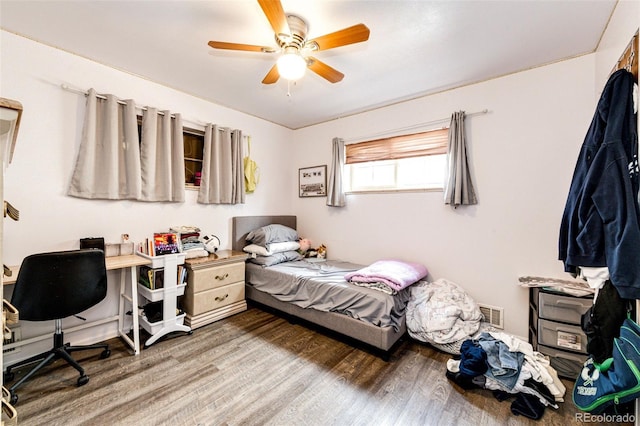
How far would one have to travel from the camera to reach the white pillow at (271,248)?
10.8ft

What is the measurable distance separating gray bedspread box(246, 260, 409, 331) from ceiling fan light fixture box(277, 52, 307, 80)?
1.85 metres

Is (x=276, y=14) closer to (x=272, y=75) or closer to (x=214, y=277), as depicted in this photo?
(x=272, y=75)

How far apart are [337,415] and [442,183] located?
7.86 feet

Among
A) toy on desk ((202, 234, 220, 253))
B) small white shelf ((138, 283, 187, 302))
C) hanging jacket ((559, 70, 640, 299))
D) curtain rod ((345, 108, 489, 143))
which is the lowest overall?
small white shelf ((138, 283, 187, 302))

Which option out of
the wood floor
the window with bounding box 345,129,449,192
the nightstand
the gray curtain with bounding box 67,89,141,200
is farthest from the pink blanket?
the gray curtain with bounding box 67,89,141,200

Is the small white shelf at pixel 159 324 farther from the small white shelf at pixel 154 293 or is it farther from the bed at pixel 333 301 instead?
the bed at pixel 333 301

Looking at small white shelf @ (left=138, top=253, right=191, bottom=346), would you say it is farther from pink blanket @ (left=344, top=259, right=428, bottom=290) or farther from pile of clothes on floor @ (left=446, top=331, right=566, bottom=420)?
pile of clothes on floor @ (left=446, top=331, right=566, bottom=420)

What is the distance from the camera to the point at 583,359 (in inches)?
76.9

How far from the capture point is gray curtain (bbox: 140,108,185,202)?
2.66 metres

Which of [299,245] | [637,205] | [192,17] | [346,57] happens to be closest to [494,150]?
Result: [637,205]

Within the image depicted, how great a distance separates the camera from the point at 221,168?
330 cm

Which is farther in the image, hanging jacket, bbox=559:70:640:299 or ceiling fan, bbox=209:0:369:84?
ceiling fan, bbox=209:0:369:84

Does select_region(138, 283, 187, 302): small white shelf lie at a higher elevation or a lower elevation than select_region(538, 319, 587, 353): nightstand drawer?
higher

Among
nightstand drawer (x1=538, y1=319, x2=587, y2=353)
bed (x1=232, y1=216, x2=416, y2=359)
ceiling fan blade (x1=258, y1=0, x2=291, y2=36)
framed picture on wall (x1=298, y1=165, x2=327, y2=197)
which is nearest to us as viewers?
ceiling fan blade (x1=258, y1=0, x2=291, y2=36)
